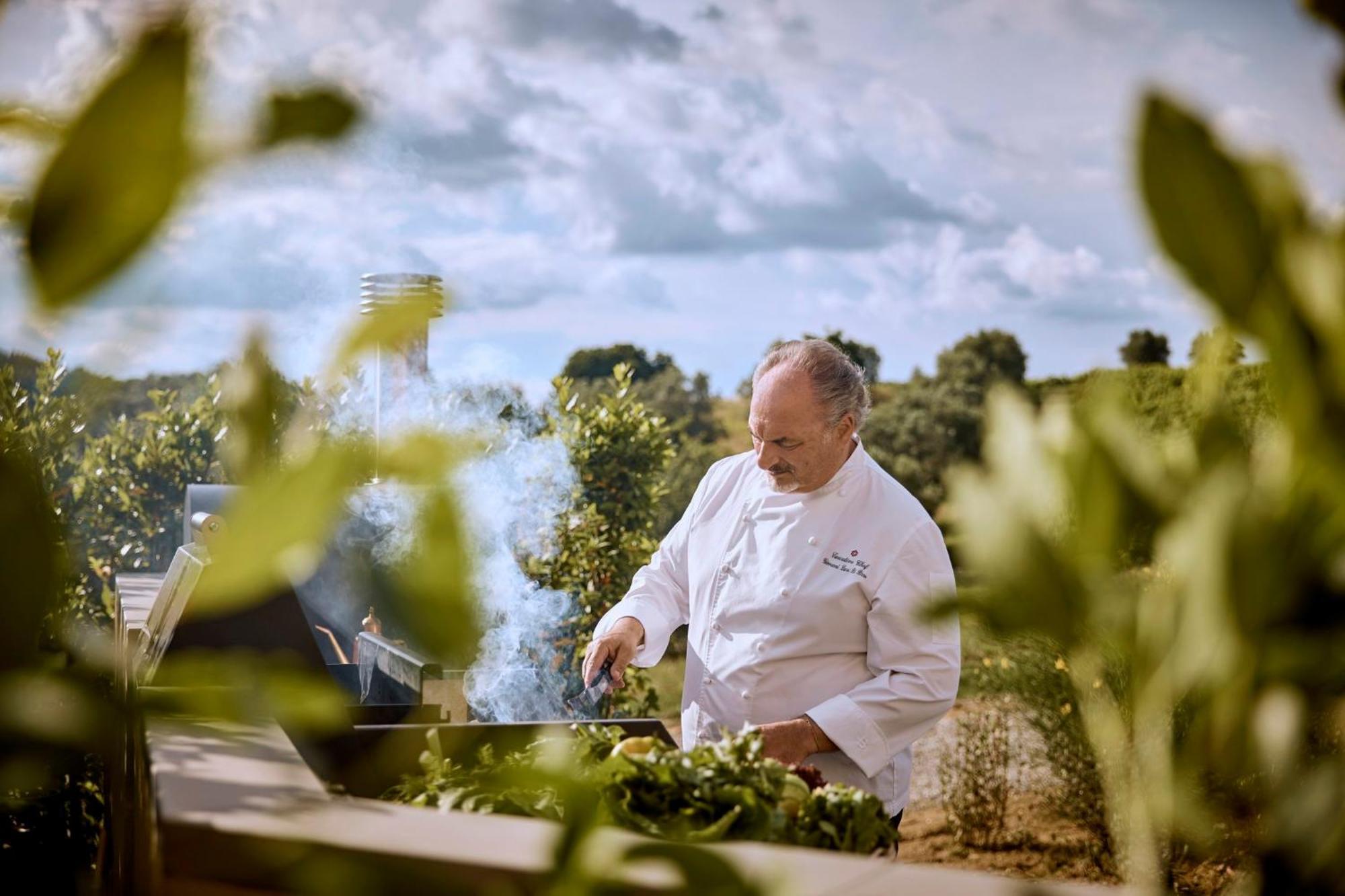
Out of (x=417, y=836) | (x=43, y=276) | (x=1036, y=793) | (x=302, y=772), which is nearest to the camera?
(x=43, y=276)

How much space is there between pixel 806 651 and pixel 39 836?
242 cm

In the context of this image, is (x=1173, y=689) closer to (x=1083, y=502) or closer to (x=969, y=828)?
(x=1083, y=502)

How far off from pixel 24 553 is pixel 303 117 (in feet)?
0.41

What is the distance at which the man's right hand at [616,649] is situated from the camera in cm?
342

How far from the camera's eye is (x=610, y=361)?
2328 cm

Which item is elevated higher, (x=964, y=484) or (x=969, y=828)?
(x=964, y=484)

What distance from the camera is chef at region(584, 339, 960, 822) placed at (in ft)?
10.5

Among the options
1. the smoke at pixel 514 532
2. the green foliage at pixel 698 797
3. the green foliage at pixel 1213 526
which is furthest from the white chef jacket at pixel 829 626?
the green foliage at pixel 1213 526

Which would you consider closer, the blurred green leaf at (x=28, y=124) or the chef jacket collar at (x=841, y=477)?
the blurred green leaf at (x=28, y=124)

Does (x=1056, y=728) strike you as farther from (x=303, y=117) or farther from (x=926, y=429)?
(x=926, y=429)

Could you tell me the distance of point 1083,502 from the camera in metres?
0.34

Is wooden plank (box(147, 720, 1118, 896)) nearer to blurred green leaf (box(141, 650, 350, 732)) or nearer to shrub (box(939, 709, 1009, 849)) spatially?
blurred green leaf (box(141, 650, 350, 732))

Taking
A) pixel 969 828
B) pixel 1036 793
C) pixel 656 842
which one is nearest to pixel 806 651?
pixel 656 842

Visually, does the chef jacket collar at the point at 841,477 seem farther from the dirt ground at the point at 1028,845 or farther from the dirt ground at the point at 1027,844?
the dirt ground at the point at 1028,845
